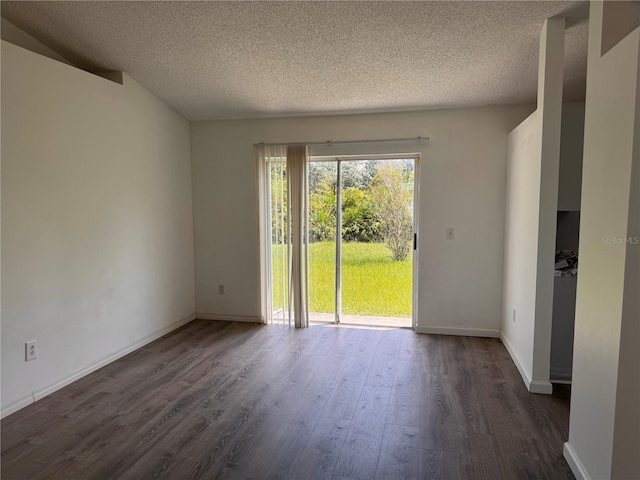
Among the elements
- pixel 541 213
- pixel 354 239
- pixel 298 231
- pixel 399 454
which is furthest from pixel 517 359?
pixel 298 231

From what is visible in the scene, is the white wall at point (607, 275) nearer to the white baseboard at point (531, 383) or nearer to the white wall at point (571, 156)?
the white baseboard at point (531, 383)

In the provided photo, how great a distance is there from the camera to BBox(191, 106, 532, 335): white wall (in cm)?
403

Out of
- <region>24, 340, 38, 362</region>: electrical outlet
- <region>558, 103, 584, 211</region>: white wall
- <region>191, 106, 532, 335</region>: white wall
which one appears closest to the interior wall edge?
<region>191, 106, 532, 335</region>: white wall

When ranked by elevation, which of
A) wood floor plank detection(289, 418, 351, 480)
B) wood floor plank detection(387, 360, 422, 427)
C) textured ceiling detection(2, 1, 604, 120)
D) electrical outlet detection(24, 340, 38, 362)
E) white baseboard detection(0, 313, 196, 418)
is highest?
textured ceiling detection(2, 1, 604, 120)

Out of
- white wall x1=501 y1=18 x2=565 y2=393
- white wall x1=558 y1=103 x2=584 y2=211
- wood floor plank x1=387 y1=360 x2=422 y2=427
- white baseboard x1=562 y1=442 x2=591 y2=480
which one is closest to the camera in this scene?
white baseboard x1=562 y1=442 x2=591 y2=480

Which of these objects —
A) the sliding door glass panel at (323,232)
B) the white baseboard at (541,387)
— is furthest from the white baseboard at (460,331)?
the white baseboard at (541,387)

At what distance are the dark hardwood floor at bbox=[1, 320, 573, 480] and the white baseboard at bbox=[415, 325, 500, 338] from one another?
14.9 inches

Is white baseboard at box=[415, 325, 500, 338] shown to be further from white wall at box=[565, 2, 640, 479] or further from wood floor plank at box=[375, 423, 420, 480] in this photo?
white wall at box=[565, 2, 640, 479]

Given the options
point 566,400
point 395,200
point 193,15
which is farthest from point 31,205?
point 566,400

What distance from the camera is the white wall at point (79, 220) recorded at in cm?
262

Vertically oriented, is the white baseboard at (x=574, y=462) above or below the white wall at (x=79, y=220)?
below

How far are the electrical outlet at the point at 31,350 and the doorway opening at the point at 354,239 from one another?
233 cm

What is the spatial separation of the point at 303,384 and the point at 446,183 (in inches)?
96.7

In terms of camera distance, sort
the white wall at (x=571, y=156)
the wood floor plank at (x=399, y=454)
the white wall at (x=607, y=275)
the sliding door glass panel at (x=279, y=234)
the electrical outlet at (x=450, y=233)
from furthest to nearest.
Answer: the sliding door glass panel at (x=279, y=234) → the electrical outlet at (x=450, y=233) → the white wall at (x=571, y=156) → the wood floor plank at (x=399, y=454) → the white wall at (x=607, y=275)
